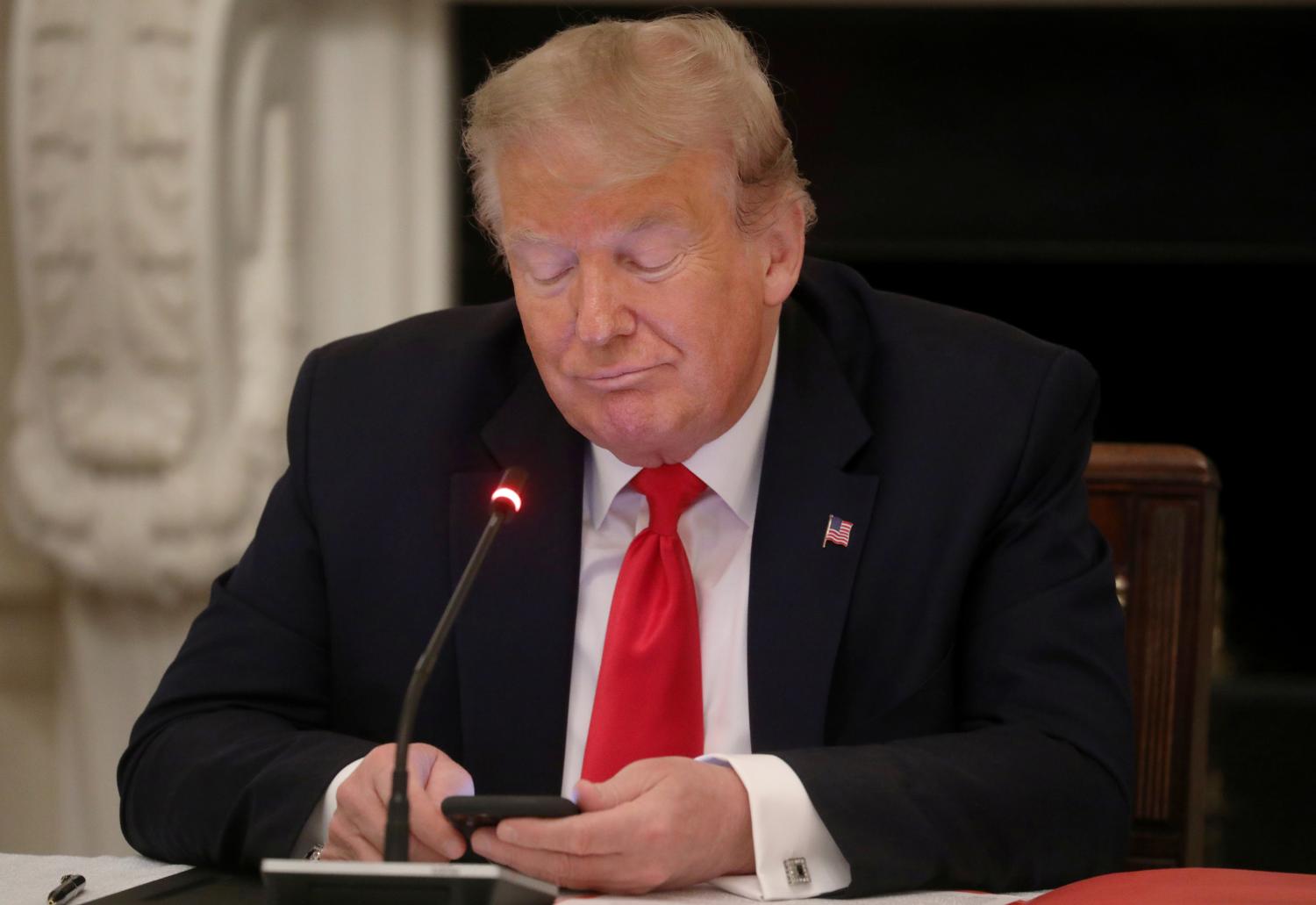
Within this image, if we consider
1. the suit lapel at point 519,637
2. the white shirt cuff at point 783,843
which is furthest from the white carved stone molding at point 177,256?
the white shirt cuff at point 783,843

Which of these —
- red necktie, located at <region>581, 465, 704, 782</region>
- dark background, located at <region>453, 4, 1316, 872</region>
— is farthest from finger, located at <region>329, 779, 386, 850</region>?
dark background, located at <region>453, 4, 1316, 872</region>

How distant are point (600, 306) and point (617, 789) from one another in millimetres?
472

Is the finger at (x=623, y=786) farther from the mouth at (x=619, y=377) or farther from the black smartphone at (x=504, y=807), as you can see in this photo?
the mouth at (x=619, y=377)

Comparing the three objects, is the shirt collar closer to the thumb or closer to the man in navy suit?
the man in navy suit

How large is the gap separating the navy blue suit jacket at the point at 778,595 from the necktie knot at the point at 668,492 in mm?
76

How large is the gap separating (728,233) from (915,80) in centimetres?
162

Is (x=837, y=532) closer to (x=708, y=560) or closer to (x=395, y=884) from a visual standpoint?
(x=708, y=560)

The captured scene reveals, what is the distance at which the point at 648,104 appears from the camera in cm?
161

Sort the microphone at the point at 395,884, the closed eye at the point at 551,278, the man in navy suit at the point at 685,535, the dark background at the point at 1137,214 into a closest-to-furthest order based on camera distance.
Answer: the microphone at the point at 395,884 < the man in navy suit at the point at 685,535 < the closed eye at the point at 551,278 < the dark background at the point at 1137,214

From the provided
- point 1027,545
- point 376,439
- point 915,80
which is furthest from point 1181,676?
point 915,80

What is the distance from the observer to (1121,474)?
80.5 inches

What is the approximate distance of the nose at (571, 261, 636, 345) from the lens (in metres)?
1.60

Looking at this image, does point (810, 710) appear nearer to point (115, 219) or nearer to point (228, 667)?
point (228, 667)

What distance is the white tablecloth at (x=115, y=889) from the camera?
1328 mm
